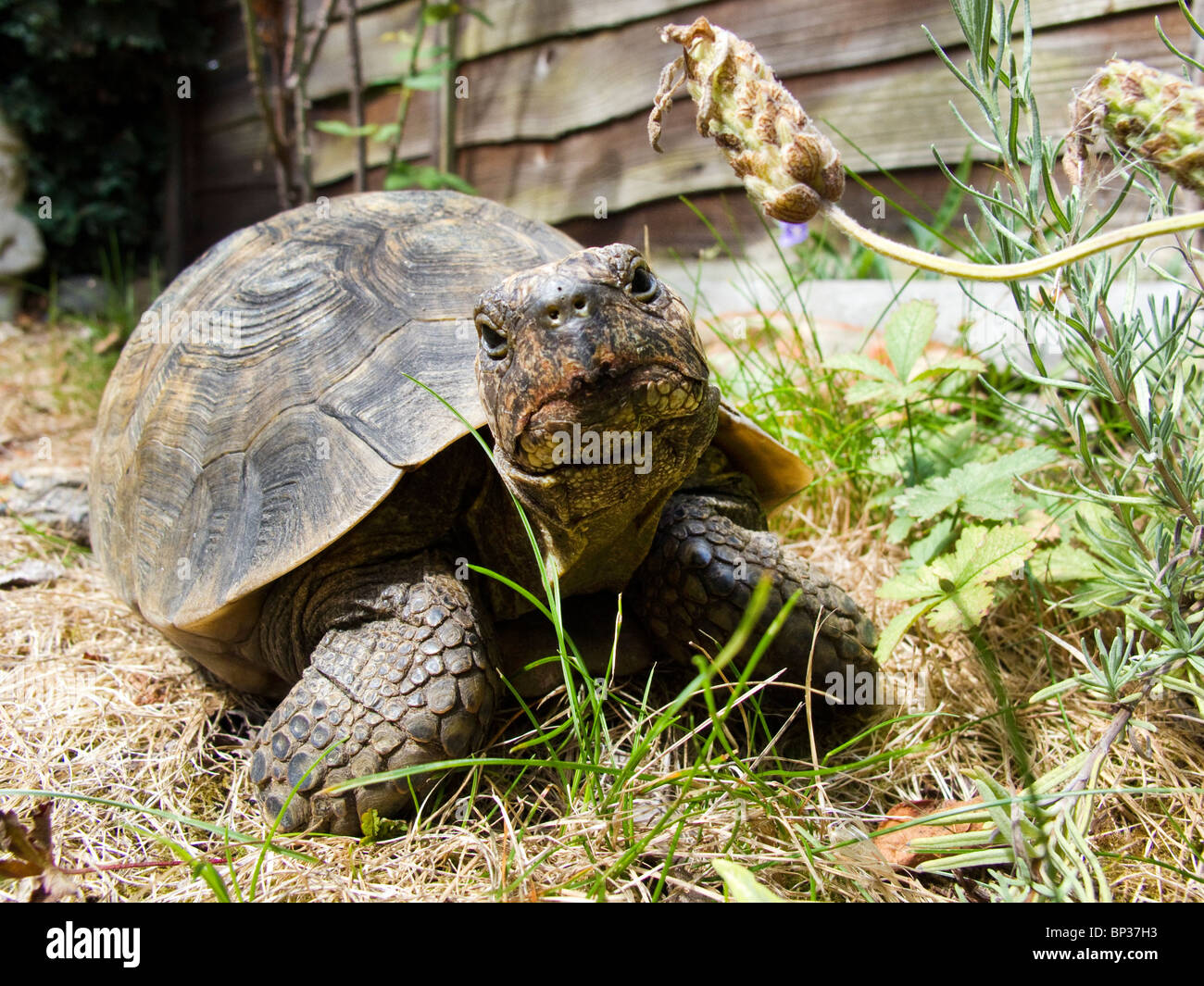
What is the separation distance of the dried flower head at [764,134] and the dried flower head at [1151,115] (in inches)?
12.5

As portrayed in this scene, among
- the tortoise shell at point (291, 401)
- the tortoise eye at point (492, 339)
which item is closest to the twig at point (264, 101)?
the tortoise shell at point (291, 401)

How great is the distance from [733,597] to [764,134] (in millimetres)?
1063

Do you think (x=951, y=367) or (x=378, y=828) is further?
(x=951, y=367)

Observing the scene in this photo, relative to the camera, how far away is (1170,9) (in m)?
3.14

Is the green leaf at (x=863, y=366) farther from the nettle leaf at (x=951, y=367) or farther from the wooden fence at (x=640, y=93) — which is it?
the wooden fence at (x=640, y=93)

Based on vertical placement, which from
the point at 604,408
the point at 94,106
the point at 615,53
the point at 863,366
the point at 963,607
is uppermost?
the point at 94,106

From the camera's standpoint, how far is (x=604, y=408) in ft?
4.77

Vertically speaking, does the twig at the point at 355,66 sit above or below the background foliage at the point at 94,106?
below

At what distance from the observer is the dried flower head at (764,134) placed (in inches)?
41.8

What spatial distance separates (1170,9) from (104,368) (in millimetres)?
5045

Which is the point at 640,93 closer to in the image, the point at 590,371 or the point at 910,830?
the point at 590,371

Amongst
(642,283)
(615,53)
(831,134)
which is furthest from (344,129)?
(642,283)

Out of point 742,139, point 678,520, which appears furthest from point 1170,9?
point 742,139

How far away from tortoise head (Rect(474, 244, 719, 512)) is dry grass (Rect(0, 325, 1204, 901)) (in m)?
0.50
